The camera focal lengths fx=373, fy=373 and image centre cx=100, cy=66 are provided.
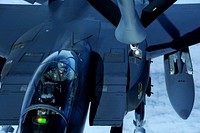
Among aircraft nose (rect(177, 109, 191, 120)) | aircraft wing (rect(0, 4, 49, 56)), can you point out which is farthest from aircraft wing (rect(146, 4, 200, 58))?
aircraft wing (rect(0, 4, 49, 56))

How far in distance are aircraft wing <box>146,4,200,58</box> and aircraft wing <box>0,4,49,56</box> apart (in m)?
2.48

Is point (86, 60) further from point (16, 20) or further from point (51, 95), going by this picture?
point (16, 20)

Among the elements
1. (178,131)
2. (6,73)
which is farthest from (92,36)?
(178,131)

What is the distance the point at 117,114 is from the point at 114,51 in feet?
5.66

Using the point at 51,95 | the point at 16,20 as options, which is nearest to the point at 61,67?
the point at 51,95

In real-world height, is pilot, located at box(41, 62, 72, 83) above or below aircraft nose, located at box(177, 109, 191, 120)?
above

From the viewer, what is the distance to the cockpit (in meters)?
4.16

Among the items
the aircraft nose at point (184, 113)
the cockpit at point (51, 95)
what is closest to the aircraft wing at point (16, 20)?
the cockpit at point (51, 95)

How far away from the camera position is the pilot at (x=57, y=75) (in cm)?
475

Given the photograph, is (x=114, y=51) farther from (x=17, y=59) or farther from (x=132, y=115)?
(x=132, y=115)

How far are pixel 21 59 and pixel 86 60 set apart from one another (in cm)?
112

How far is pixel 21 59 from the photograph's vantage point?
6.15 meters

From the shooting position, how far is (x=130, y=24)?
5176mm

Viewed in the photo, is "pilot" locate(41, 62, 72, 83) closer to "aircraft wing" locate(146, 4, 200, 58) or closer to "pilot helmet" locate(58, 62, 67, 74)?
"pilot helmet" locate(58, 62, 67, 74)
